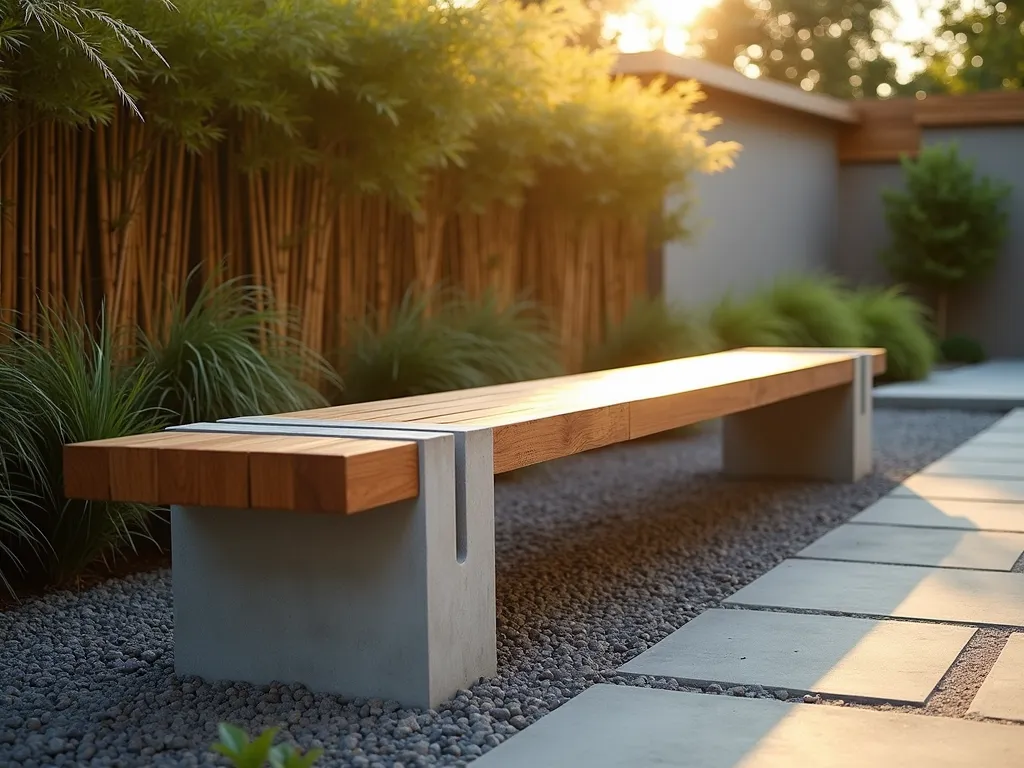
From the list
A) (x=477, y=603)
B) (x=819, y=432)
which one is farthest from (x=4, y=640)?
(x=819, y=432)

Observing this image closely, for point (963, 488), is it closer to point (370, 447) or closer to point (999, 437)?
point (999, 437)

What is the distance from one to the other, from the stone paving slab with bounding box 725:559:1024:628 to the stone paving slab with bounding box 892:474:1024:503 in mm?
1186

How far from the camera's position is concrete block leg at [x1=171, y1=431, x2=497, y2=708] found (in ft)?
6.99

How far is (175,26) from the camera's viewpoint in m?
3.29

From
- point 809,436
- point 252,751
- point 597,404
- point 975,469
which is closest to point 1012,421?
point 975,469

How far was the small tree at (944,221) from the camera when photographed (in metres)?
11.2

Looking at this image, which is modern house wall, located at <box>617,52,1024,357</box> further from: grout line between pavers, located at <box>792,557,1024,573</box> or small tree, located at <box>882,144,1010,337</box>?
grout line between pavers, located at <box>792,557,1024,573</box>

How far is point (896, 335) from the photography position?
349 inches

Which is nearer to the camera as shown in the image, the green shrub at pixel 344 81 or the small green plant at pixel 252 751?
the small green plant at pixel 252 751

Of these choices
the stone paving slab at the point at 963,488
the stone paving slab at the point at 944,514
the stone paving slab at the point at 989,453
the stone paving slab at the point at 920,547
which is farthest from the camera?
the stone paving slab at the point at 989,453

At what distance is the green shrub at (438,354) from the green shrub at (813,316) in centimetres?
303

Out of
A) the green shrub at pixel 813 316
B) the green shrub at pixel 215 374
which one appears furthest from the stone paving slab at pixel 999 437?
the green shrub at pixel 215 374

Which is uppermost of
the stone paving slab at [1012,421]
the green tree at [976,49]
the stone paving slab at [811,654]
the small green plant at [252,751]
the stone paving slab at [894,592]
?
the green tree at [976,49]

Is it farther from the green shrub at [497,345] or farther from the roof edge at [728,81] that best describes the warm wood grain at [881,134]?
the green shrub at [497,345]
